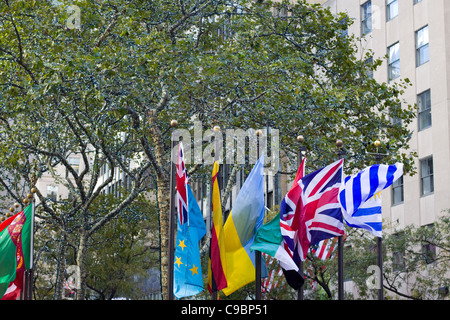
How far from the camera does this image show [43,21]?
77.4 ft

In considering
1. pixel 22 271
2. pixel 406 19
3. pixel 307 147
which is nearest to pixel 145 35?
pixel 307 147

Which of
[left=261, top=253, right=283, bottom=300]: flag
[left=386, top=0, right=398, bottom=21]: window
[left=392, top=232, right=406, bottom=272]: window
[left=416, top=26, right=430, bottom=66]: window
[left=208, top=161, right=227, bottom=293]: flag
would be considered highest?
[left=386, top=0, right=398, bottom=21]: window

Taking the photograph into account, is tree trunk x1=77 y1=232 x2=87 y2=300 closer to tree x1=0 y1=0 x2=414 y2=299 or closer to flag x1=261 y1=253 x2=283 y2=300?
tree x1=0 y1=0 x2=414 y2=299

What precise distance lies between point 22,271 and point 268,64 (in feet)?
31.6

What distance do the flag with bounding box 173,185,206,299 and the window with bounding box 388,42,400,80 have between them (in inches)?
1018

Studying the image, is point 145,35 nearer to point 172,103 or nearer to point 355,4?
point 172,103

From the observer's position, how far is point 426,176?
123ft

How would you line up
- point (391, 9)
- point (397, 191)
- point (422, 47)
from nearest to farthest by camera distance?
point (422, 47), point (397, 191), point (391, 9)

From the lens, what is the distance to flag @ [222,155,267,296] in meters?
17.2

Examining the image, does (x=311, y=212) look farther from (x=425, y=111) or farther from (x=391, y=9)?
(x=391, y=9)

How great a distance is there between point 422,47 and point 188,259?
2558 centimetres

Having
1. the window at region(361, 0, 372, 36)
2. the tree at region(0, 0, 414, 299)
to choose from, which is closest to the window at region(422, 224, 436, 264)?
the tree at region(0, 0, 414, 299)

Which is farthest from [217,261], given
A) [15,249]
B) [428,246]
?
[428,246]
